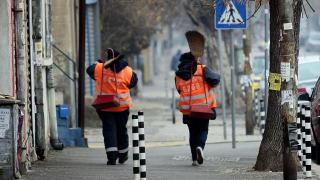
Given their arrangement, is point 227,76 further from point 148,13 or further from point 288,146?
point 288,146

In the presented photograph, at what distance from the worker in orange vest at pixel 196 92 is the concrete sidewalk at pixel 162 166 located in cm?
36

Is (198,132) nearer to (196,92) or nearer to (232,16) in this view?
(196,92)

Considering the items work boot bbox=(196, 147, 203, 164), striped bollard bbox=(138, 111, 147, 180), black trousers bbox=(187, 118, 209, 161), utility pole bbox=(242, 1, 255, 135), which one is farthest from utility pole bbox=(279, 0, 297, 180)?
utility pole bbox=(242, 1, 255, 135)

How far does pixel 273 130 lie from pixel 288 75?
4.65 ft

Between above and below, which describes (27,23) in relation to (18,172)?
above

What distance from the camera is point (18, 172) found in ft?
22.7

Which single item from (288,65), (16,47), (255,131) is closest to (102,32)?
(255,131)

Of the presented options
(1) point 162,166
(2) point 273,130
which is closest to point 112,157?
(1) point 162,166

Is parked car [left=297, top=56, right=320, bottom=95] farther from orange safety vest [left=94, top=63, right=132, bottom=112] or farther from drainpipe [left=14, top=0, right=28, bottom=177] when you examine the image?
drainpipe [left=14, top=0, right=28, bottom=177]

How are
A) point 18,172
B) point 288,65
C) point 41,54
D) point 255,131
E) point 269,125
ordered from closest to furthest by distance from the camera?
point 288,65 → point 18,172 → point 269,125 → point 41,54 → point 255,131

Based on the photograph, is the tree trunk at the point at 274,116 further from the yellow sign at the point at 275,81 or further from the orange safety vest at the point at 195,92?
the orange safety vest at the point at 195,92

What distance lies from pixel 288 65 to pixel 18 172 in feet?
10.4

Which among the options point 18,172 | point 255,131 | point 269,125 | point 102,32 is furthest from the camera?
point 102,32

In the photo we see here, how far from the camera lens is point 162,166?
856cm
